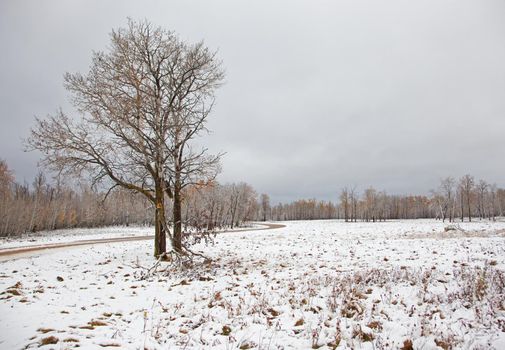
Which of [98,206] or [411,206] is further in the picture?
[411,206]

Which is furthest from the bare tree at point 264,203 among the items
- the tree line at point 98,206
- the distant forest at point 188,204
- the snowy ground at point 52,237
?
the snowy ground at point 52,237

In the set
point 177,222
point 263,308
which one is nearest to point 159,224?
point 177,222

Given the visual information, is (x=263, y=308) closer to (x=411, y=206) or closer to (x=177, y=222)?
(x=177, y=222)

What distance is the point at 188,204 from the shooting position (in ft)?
39.0

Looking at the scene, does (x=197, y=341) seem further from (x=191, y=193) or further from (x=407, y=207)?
(x=407, y=207)

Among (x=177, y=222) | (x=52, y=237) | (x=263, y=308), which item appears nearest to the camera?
(x=263, y=308)

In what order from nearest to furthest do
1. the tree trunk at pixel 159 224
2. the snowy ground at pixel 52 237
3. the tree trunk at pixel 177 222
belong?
1. the tree trunk at pixel 177 222
2. the tree trunk at pixel 159 224
3. the snowy ground at pixel 52 237

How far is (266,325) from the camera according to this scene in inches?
216

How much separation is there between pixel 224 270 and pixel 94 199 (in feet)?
28.8

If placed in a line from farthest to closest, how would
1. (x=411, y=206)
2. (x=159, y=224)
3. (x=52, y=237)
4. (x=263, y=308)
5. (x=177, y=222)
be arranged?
(x=411, y=206) < (x=52, y=237) < (x=159, y=224) < (x=177, y=222) < (x=263, y=308)

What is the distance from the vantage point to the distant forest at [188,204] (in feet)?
46.5

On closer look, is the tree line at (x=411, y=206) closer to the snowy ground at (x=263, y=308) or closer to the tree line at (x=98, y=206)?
the tree line at (x=98, y=206)

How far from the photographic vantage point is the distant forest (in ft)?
46.5

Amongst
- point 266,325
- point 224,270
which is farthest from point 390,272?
point 224,270
